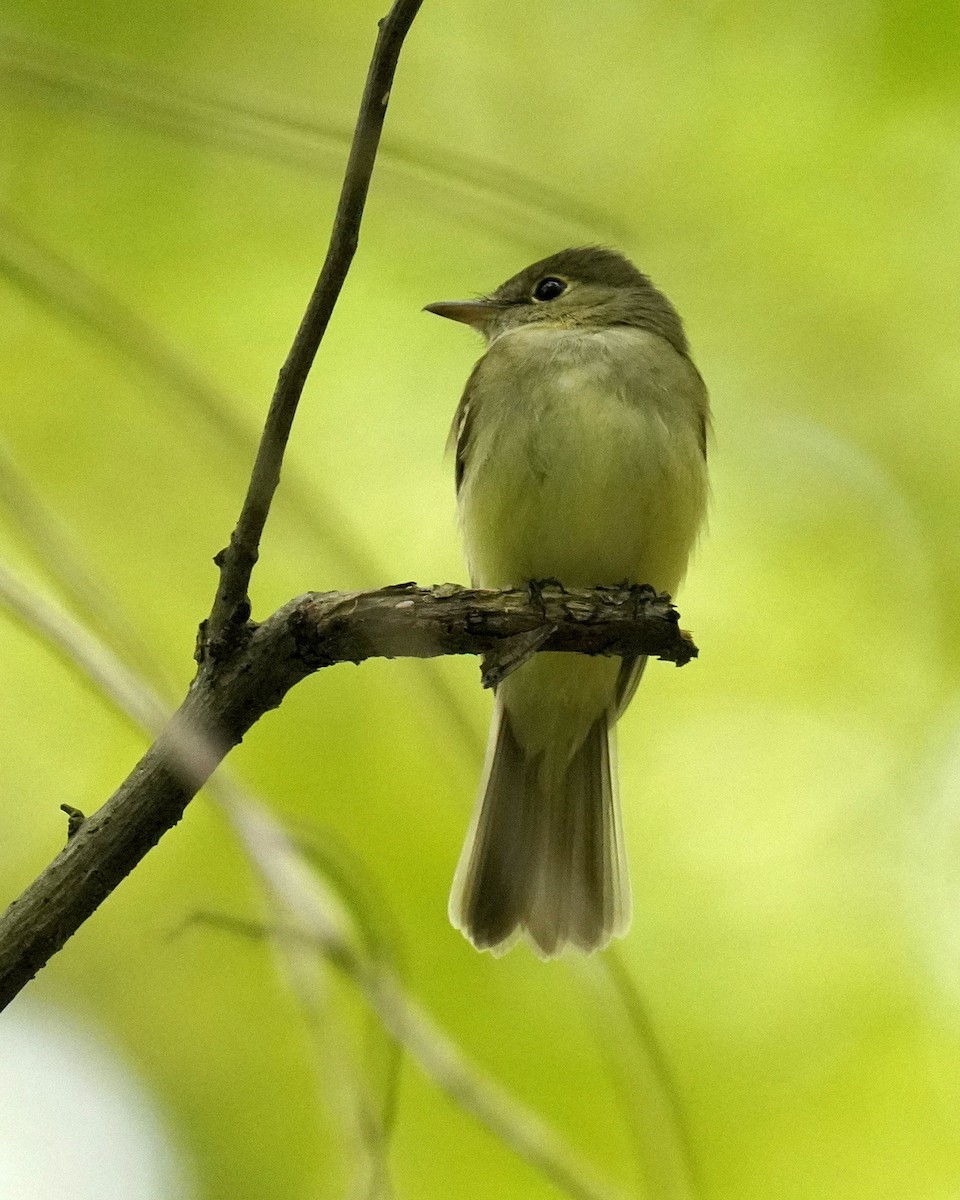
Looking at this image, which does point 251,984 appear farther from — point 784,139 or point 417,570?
point 784,139

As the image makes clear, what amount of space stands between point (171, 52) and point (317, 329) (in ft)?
6.30

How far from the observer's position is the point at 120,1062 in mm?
4023

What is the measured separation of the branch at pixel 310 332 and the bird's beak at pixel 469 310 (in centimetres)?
258

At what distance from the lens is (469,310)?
16.4 ft

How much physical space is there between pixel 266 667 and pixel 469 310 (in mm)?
2830

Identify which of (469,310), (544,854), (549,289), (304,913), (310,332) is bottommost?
(304,913)

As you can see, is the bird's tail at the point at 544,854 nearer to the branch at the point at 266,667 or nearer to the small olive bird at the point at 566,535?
the small olive bird at the point at 566,535

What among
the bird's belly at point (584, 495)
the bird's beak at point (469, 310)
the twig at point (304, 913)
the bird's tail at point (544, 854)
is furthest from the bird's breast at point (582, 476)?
the twig at point (304, 913)

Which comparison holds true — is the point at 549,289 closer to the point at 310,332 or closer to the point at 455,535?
the point at 455,535

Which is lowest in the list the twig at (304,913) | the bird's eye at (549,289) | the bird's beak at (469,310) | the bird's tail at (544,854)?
the twig at (304,913)

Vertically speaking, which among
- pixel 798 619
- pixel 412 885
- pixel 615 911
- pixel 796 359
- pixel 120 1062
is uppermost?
pixel 796 359

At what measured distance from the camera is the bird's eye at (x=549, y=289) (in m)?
5.31

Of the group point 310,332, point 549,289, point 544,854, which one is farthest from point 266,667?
point 549,289

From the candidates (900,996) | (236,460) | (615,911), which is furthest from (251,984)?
(236,460)
